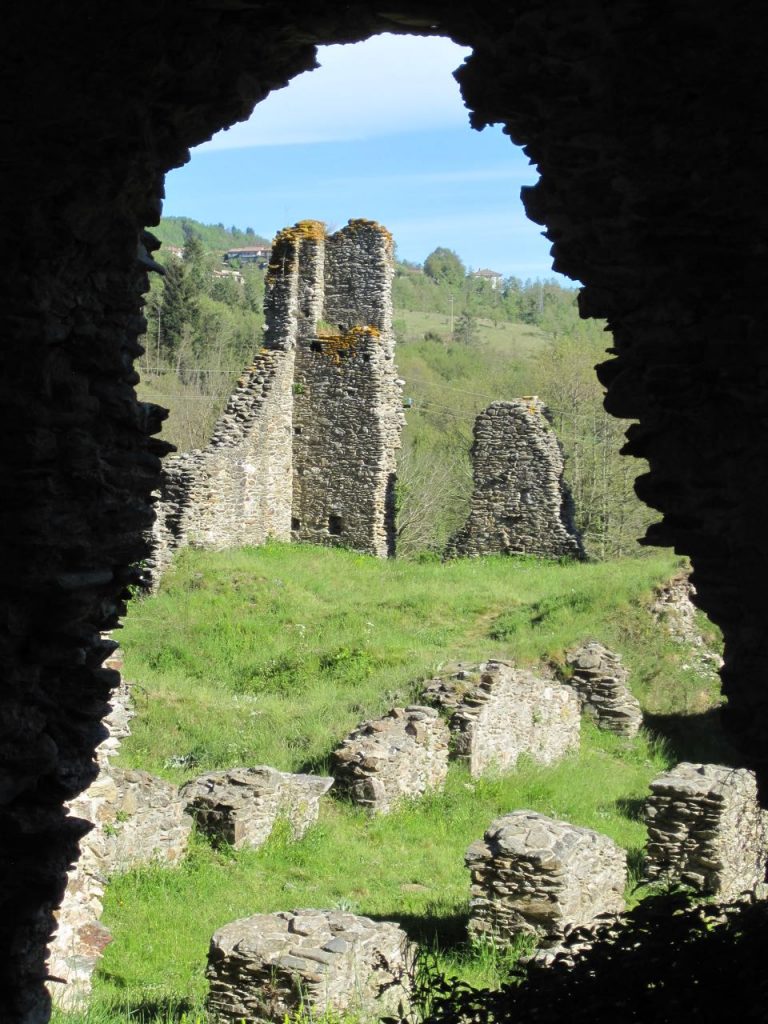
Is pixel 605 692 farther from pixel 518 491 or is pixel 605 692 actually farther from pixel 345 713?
pixel 518 491

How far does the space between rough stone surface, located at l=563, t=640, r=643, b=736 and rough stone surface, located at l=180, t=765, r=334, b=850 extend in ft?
16.8

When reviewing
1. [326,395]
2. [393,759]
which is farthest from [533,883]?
[326,395]

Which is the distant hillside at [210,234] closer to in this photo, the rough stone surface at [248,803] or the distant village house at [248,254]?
the distant village house at [248,254]

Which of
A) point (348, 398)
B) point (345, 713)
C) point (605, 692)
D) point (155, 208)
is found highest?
point (348, 398)


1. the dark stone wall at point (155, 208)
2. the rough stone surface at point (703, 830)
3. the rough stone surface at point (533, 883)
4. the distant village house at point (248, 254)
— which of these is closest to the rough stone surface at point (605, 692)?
the rough stone surface at point (703, 830)

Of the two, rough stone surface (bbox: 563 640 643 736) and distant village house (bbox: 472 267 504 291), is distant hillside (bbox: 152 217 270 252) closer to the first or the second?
distant village house (bbox: 472 267 504 291)

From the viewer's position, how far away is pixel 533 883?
8.70m

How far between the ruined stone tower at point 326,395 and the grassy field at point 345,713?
111 cm

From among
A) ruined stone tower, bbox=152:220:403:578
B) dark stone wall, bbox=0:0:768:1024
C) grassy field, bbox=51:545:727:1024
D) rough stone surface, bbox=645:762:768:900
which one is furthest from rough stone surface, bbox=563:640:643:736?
dark stone wall, bbox=0:0:768:1024

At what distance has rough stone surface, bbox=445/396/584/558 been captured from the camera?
2223 cm

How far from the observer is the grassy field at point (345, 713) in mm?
8828

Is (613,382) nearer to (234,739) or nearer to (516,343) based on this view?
(234,739)

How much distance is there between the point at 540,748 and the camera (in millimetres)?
14047

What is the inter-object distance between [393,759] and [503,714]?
89.8 inches
